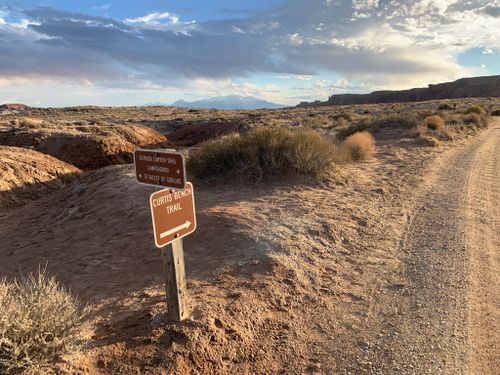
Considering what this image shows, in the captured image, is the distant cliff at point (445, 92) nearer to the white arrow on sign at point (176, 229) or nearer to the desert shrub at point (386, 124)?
the desert shrub at point (386, 124)

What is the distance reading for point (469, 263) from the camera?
6430 mm

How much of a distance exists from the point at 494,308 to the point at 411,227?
305cm

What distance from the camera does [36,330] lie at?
344 cm

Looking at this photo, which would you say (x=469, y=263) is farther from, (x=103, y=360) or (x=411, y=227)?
(x=103, y=360)

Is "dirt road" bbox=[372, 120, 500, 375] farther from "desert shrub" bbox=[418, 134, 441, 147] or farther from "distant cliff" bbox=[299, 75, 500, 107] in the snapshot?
"distant cliff" bbox=[299, 75, 500, 107]

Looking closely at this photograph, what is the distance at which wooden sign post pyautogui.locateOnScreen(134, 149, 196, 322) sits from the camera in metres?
3.78

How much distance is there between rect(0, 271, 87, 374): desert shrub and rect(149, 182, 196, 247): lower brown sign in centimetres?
96

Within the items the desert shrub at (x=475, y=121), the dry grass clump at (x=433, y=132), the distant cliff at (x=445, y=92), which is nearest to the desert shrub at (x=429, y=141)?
the dry grass clump at (x=433, y=132)

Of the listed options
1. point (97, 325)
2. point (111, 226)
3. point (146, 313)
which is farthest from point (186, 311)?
point (111, 226)

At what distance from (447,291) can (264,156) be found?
5728 millimetres

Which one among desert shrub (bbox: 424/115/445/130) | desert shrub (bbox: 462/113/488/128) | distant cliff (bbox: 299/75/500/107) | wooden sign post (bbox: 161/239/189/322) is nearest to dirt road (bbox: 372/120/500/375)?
wooden sign post (bbox: 161/239/189/322)

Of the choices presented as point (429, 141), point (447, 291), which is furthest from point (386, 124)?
point (447, 291)

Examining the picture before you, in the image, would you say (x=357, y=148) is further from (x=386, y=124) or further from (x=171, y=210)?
(x=386, y=124)

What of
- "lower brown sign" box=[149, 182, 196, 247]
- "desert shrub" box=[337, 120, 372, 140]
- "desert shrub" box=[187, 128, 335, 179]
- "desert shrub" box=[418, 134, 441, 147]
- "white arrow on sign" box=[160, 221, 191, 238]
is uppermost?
"lower brown sign" box=[149, 182, 196, 247]
